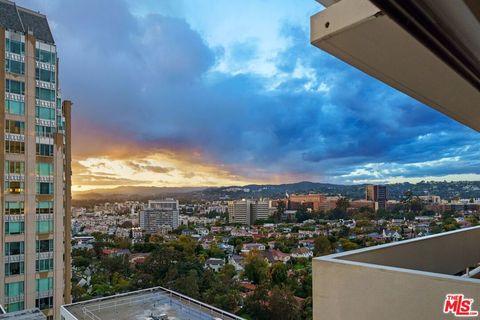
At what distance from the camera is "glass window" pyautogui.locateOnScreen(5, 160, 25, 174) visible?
10.8 metres

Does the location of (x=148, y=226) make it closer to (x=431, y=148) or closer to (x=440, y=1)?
(x=431, y=148)

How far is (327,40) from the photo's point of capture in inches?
47.7

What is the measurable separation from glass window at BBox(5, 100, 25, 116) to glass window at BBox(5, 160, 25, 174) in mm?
1553

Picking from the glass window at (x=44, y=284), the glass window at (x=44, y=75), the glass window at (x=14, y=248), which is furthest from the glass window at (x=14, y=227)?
the glass window at (x=44, y=75)

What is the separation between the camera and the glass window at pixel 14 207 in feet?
35.2

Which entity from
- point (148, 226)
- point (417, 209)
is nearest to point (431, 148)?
point (417, 209)

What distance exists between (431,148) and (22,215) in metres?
12.8

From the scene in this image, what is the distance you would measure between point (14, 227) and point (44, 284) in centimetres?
210

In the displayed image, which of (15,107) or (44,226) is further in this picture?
(44,226)

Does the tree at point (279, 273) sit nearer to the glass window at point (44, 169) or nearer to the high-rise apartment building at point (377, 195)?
the high-rise apartment building at point (377, 195)

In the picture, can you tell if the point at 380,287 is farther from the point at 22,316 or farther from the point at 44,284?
the point at 44,284

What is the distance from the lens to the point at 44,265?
37.0 ft

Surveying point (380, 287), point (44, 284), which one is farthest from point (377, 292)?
point (44, 284)

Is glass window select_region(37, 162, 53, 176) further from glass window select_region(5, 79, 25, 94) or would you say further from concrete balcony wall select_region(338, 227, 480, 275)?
concrete balcony wall select_region(338, 227, 480, 275)
